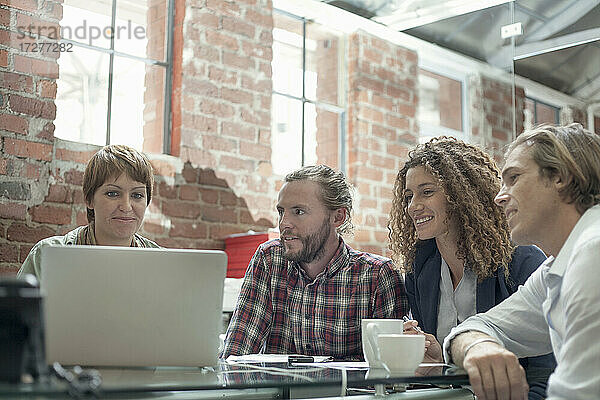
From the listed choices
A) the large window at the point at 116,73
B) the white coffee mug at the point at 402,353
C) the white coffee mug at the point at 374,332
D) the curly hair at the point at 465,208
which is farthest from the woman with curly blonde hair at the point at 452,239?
the large window at the point at 116,73

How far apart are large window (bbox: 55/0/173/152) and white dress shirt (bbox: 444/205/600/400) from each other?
7.31 ft

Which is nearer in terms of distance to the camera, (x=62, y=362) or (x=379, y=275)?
(x=62, y=362)

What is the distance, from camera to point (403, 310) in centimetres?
217

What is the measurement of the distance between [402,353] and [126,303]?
0.53 meters

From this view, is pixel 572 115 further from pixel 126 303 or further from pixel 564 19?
pixel 126 303

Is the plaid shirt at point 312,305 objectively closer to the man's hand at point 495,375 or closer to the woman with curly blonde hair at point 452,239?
the woman with curly blonde hair at point 452,239

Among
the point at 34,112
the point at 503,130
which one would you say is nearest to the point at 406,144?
the point at 503,130

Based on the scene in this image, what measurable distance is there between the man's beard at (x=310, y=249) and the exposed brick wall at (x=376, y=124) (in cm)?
181

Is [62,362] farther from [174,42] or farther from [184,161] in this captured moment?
[174,42]

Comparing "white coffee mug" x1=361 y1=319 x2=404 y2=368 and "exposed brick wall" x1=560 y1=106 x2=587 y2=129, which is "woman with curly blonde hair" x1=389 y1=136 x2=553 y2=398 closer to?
"white coffee mug" x1=361 y1=319 x2=404 y2=368

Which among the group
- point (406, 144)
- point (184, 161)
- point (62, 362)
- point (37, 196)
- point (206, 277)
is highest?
point (406, 144)

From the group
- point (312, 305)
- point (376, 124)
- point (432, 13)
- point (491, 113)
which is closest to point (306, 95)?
point (376, 124)

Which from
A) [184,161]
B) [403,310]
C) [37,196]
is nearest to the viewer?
[403,310]

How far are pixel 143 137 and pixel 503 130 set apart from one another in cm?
215
